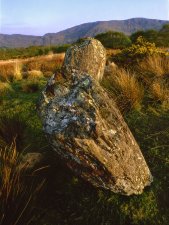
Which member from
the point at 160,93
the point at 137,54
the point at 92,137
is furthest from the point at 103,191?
the point at 137,54

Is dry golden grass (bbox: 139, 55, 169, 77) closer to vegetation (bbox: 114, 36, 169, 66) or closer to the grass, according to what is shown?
vegetation (bbox: 114, 36, 169, 66)

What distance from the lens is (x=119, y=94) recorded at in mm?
7062

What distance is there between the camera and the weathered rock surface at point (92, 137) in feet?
13.5

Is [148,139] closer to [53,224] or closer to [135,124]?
[135,124]

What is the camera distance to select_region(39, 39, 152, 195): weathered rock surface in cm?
411

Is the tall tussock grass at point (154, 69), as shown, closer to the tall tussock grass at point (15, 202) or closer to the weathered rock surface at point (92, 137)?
the weathered rock surface at point (92, 137)

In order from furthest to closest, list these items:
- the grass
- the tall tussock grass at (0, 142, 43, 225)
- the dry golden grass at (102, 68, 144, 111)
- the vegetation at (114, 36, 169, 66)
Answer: the vegetation at (114, 36, 169, 66) → the grass → the dry golden grass at (102, 68, 144, 111) → the tall tussock grass at (0, 142, 43, 225)

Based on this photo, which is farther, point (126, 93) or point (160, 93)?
point (126, 93)

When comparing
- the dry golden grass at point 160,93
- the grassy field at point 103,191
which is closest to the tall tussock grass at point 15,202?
the grassy field at point 103,191

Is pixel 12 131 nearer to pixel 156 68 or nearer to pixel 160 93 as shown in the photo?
pixel 160 93

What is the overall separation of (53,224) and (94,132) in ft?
4.27

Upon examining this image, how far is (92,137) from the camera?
13.5 feet

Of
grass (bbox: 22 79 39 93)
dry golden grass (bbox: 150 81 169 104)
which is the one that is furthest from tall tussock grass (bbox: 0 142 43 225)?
grass (bbox: 22 79 39 93)

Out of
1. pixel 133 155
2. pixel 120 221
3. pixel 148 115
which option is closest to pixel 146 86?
pixel 148 115
